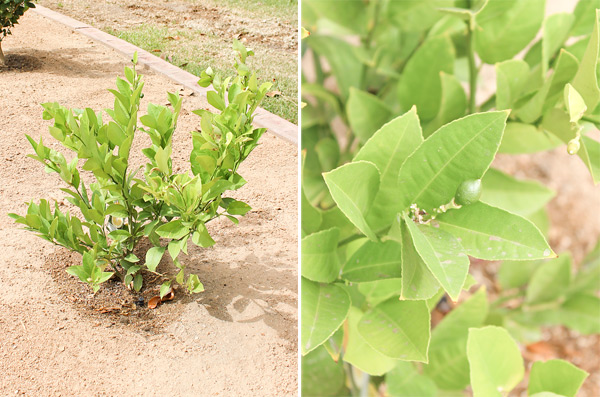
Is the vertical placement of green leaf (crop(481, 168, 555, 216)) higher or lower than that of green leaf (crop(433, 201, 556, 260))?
lower

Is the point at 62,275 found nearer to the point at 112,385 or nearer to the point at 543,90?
the point at 112,385

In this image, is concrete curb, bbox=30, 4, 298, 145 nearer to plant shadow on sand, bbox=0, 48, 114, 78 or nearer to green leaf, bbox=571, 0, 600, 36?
plant shadow on sand, bbox=0, 48, 114, 78

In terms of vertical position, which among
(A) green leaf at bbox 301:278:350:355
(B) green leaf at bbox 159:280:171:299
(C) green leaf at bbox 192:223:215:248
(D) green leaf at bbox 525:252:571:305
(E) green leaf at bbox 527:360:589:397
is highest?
(A) green leaf at bbox 301:278:350:355

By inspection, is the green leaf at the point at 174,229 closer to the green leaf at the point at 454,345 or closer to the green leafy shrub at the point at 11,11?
the green leaf at the point at 454,345

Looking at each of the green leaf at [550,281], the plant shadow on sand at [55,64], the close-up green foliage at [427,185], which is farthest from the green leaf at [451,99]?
the plant shadow on sand at [55,64]

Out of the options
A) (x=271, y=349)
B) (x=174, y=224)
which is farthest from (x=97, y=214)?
(x=271, y=349)

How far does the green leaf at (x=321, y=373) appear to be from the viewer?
0.30 metres

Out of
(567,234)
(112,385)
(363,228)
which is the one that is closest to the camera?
(363,228)

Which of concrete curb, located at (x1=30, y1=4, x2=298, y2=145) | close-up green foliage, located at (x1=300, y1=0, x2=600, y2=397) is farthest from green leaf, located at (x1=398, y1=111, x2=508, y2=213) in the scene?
concrete curb, located at (x1=30, y1=4, x2=298, y2=145)

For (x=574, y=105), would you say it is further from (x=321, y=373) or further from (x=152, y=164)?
(x=152, y=164)

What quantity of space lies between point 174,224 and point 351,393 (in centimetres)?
31

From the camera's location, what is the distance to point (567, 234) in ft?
2.12

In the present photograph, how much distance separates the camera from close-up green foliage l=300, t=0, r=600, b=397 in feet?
0.57

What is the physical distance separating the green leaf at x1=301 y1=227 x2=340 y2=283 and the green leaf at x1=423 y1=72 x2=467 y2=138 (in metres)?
0.11
